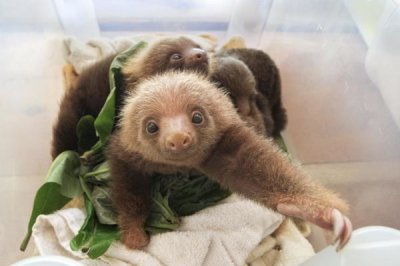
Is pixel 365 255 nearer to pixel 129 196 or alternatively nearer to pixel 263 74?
pixel 129 196

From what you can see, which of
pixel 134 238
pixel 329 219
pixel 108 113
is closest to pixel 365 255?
pixel 329 219

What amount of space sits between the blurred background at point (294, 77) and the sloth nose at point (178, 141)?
3.08 feet

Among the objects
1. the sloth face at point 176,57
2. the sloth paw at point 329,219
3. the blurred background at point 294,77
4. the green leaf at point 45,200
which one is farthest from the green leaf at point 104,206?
the sloth paw at point 329,219

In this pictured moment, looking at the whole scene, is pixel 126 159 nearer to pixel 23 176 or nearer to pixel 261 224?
pixel 261 224

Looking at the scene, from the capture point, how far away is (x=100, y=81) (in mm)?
1688

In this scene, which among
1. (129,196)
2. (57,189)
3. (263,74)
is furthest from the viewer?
(263,74)

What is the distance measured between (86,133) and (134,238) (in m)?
0.52

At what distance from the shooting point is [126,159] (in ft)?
4.42

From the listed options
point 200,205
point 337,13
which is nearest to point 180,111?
point 200,205

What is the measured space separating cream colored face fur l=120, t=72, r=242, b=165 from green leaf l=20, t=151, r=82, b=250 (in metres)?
0.36

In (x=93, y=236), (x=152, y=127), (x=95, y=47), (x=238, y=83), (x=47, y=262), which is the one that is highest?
(x=152, y=127)

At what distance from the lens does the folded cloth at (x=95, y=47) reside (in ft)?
7.13

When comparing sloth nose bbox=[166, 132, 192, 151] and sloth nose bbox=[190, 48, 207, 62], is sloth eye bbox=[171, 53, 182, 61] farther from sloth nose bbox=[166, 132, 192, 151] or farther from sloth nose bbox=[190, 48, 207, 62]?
sloth nose bbox=[166, 132, 192, 151]

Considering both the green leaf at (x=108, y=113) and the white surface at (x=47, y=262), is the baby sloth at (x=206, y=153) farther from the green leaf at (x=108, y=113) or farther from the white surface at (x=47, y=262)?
the white surface at (x=47, y=262)
